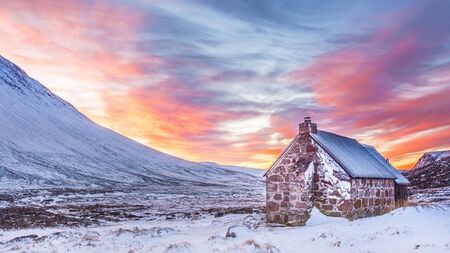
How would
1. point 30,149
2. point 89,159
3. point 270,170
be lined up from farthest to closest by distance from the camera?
point 89,159 → point 30,149 → point 270,170

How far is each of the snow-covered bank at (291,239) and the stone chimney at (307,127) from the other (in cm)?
602

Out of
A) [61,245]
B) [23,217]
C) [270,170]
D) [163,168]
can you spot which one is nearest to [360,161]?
[270,170]

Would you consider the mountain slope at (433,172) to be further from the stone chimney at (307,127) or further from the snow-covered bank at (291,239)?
the snow-covered bank at (291,239)

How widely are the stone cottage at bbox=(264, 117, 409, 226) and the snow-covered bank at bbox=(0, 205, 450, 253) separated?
1.77 m

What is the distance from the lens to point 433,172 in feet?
281

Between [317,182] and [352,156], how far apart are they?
169 inches

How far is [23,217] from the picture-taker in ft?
138

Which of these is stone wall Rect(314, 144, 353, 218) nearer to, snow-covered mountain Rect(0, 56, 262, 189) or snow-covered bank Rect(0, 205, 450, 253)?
snow-covered bank Rect(0, 205, 450, 253)

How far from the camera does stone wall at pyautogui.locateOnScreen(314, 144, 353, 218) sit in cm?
2766

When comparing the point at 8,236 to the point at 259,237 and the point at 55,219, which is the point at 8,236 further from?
the point at 259,237

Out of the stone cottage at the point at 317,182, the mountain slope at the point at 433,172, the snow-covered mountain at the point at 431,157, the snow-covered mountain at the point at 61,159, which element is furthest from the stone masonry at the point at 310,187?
the snow-covered mountain at the point at 61,159

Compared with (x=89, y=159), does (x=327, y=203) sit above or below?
below

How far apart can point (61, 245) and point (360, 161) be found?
20.1 m

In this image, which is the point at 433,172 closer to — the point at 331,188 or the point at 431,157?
the point at 431,157
